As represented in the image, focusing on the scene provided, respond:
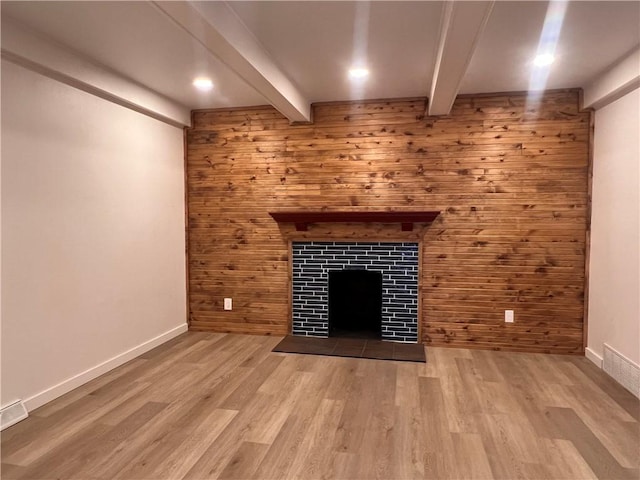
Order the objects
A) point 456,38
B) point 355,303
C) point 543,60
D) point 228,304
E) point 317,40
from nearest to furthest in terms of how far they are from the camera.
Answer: point 456,38, point 317,40, point 543,60, point 228,304, point 355,303

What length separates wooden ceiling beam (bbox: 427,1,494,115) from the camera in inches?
78.4

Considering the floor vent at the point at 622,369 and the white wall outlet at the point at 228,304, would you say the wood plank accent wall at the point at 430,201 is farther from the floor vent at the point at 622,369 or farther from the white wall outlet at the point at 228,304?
the floor vent at the point at 622,369

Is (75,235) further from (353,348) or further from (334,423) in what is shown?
(353,348)

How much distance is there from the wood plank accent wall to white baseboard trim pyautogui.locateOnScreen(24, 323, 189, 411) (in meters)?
0.61

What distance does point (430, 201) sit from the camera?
414 cm

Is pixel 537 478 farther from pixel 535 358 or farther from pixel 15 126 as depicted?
pixel 15 126

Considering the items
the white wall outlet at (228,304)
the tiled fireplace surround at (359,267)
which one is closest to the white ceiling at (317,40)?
the tiled fireplace surround at (359,267)

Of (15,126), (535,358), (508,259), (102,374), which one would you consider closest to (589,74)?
(508,259)

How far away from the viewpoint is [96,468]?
7.07 feet

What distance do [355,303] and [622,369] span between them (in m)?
2.52

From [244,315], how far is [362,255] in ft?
4.86

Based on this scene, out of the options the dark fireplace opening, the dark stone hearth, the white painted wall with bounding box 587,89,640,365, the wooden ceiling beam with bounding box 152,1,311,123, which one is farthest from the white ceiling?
the dark stone hearth

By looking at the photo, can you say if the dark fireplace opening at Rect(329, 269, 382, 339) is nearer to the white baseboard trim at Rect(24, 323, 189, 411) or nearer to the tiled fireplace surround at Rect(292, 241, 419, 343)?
the tiled fireplace surround at Rect(292, 241, 419, 343)

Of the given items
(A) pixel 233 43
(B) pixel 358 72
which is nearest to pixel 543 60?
(B) pixel 358 72
